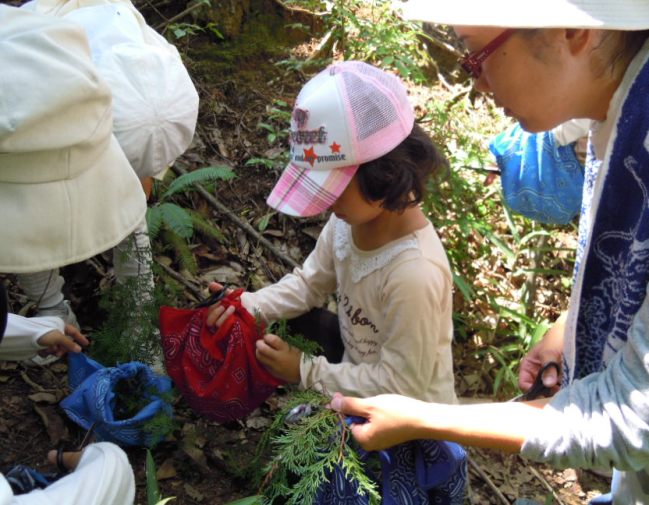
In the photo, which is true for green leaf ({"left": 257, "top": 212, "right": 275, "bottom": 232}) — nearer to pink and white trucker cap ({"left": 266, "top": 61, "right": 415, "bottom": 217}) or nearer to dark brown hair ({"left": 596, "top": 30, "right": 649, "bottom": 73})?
pink and white trucker cap ({"left": 266, "top": 61, "right": 415, "bottom": 217})

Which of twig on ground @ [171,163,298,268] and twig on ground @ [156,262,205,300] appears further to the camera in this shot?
twig on ground @ [171,163,298,268]

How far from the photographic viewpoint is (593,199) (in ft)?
5.16

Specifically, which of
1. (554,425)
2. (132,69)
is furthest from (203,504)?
(132,69)

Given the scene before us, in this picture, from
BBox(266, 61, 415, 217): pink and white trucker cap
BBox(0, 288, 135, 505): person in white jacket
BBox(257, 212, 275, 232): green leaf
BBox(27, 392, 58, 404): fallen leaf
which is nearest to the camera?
BBox(0, 288, 135, 505): person in white jacket

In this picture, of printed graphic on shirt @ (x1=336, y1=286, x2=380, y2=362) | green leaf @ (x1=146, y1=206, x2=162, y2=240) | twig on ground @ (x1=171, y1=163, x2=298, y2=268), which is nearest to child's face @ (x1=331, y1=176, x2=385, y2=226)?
printed graphic on shirt @ (x1=336, y1=286, x2=380, y2=362)

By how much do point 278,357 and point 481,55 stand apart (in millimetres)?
1211

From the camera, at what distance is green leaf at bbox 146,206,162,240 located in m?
2.94

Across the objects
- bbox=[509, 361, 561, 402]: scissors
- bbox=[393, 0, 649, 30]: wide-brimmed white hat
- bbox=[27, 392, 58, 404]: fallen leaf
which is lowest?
bbox=[27, 392, 58, 404]: fallen leaf

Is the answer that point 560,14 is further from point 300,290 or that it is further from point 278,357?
point 300,290

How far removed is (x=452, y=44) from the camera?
5.35 metres

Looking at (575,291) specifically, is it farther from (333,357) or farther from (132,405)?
(132,405)

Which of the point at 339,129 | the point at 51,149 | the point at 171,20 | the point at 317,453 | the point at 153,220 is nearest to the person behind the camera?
the point at 51,149

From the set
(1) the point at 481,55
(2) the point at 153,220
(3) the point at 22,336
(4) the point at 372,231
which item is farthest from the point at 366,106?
(3) the point at 22,336

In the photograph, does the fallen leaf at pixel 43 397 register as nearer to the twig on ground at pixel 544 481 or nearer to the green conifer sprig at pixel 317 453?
the green conifer sprig at pixel 317 453
